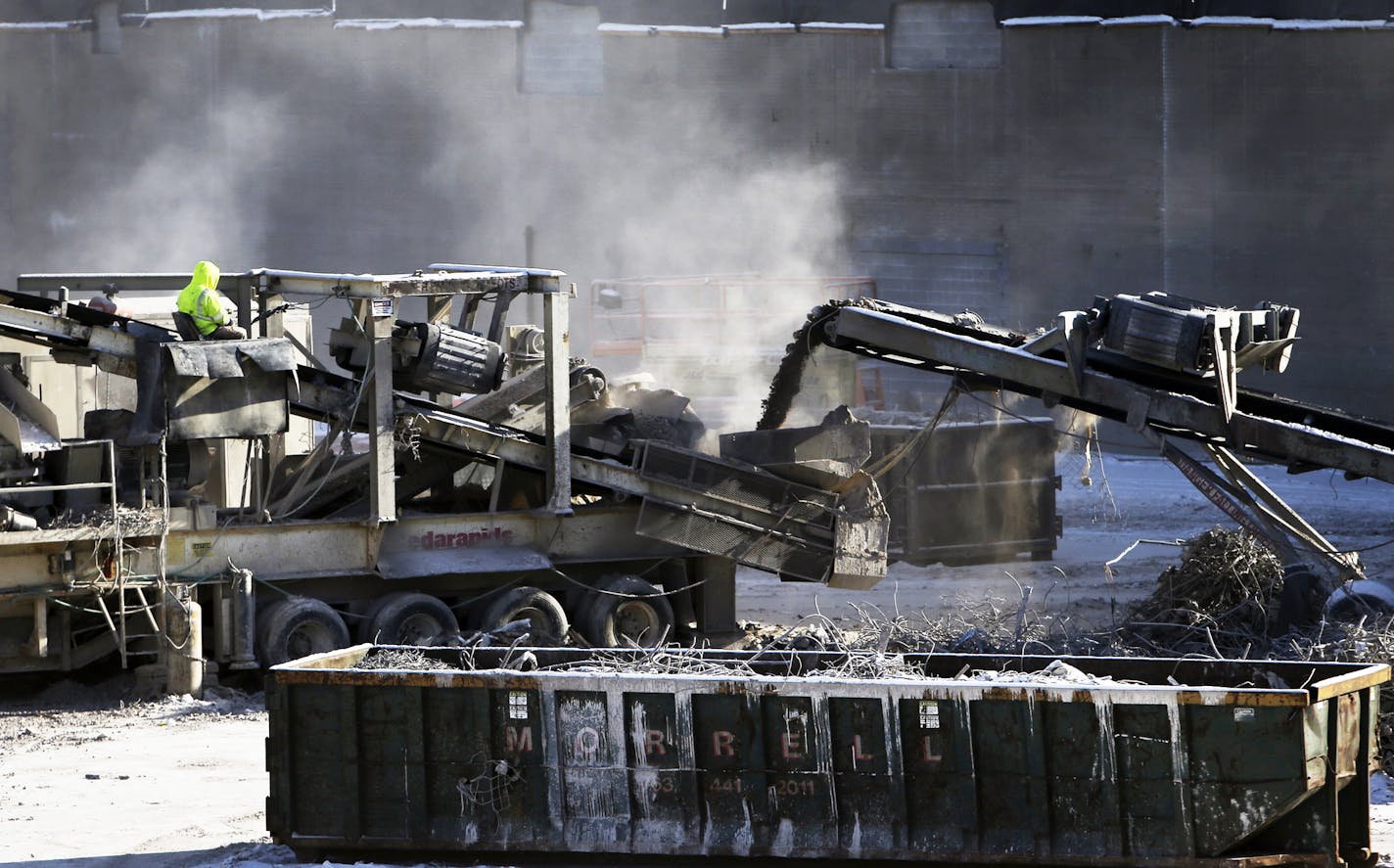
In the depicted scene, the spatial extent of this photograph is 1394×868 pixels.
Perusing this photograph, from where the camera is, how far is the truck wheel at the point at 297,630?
42.9 feet

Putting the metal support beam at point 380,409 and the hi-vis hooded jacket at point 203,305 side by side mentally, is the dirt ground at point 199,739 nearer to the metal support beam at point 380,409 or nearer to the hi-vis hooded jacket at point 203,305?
the metal support beam at point 380,409

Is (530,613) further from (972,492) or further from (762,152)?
(762,152)

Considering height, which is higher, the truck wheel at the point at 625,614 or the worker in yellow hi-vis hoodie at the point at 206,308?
the worker in yellow hi-vis hoodie at the point at 206,308

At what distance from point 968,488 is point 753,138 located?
11.8 meters

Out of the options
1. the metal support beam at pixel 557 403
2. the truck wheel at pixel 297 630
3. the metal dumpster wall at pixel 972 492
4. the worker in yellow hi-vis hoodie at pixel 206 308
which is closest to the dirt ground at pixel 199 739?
the metal dumpster wall at pixel 972 492

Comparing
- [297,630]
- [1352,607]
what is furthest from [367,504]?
[1352,607]

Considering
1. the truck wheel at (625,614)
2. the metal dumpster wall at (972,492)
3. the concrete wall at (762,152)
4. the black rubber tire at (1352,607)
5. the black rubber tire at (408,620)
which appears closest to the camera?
the black rubber tire at (1352,607)

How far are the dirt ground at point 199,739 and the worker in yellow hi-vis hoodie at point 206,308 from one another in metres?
2.58

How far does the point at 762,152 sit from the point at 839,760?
68.8 feet

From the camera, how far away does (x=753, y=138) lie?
28703mm

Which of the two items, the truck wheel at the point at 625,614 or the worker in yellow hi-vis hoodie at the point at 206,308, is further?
the truck wheel at the point at 625,614

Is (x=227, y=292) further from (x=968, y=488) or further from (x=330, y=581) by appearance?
(x=968, y=488)

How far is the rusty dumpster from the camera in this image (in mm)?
8180

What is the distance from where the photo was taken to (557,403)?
13.9 meters
